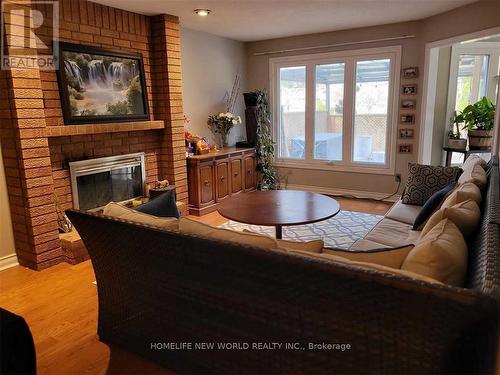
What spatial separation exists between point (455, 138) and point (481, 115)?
17.6 inches

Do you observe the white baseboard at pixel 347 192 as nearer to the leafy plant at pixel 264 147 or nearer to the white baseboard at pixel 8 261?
the leafy plant at pixel 264 147

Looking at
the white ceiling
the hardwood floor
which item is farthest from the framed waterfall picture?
the hardwood floor

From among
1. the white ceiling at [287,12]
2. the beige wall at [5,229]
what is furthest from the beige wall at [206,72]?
the beige wall at [5,229]

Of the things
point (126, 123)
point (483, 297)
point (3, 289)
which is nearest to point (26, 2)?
point (126, 123)

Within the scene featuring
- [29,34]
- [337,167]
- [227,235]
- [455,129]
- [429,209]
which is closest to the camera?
[227,235]

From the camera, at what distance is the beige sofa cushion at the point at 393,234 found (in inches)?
97.1

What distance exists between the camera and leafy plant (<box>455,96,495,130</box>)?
454 cm

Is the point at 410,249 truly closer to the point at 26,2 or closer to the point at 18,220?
the point at 18,220

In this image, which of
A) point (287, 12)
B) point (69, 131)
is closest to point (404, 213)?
point (287, 12)

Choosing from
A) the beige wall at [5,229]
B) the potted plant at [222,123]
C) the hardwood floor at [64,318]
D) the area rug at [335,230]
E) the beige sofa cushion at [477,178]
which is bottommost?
the hardwood floor at [64,318]

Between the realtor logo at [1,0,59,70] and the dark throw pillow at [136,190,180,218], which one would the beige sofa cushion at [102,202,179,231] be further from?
the realtor logo at [1,0,59,70]

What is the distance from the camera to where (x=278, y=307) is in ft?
4.39

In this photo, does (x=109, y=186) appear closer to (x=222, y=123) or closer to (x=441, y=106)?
(x=222, y=123)

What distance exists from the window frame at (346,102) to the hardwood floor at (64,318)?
3.72 meters
